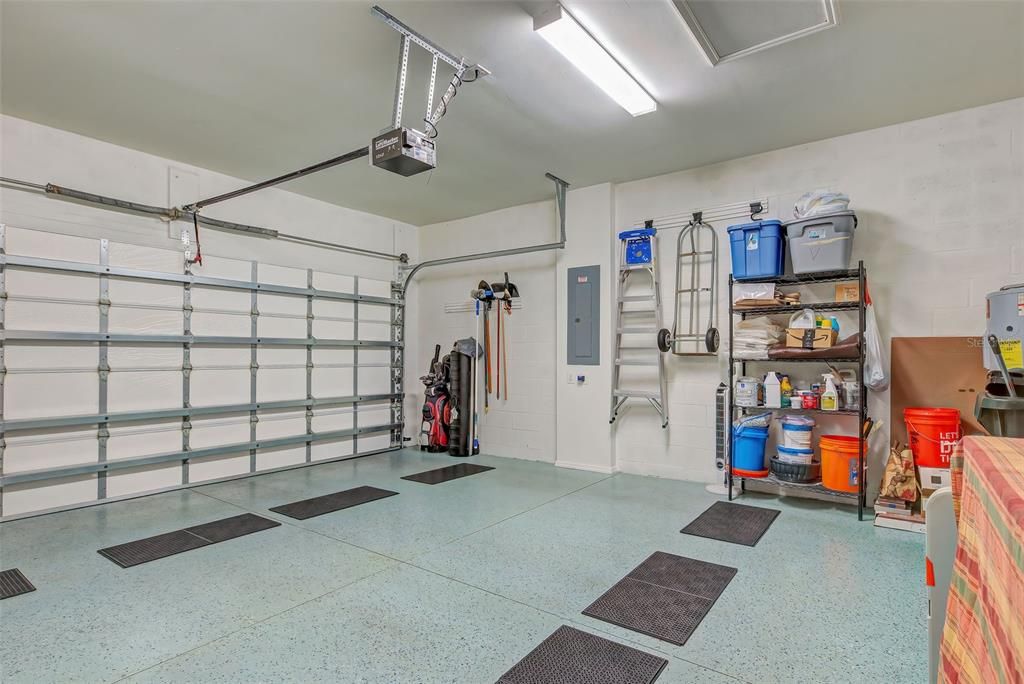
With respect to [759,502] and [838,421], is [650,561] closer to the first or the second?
[759,502]

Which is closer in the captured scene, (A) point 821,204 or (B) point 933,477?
(B) point 933,477

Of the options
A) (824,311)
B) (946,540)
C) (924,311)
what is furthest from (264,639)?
(924,311)

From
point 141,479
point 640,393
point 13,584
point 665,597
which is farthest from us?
point 640,393

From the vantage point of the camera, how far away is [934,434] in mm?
3738

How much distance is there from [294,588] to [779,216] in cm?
499

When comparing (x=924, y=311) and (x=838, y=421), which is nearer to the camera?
(x=924, y=311)

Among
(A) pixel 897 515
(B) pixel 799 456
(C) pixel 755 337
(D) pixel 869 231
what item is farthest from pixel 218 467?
(D) pixel 869 231

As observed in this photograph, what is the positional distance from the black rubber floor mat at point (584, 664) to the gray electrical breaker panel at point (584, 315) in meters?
3.73

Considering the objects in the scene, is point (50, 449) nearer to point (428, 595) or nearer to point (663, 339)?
point (428, 595)

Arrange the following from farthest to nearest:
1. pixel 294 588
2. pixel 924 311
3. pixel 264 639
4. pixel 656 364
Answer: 1. pixel 656 364
2. pixel 924 311
3. pixel 294 588
4. pixel 264 639

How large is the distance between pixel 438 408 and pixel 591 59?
4.71m

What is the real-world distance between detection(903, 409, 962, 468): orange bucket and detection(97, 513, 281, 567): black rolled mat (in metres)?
4.96

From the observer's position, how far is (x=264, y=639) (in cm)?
235

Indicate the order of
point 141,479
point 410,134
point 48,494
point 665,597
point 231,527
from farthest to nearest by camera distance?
point 141,479, point 48,494, point 231,527, point 410,134, point 665,597
